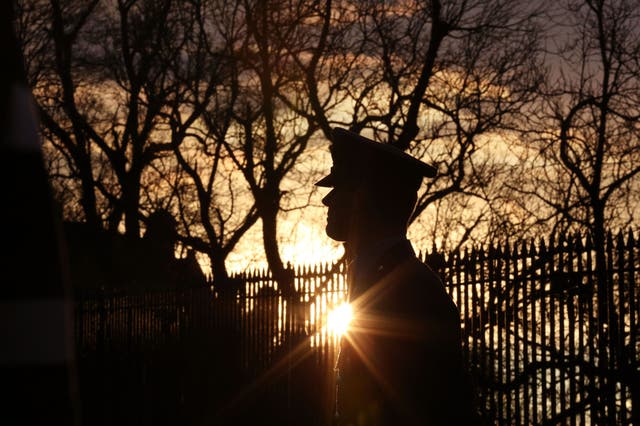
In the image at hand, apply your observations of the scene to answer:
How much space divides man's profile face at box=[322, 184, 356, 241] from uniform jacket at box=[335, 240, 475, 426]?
181 mm

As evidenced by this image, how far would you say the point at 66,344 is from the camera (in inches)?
26.3

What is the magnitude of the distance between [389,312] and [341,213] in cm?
45

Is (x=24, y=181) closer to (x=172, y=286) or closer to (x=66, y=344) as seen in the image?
(x=66, y=344)

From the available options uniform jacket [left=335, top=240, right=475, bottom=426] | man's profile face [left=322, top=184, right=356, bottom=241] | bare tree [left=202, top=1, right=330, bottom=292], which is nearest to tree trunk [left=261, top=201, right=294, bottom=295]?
bare tree [left=202, top=1, right=330, bottom=292]

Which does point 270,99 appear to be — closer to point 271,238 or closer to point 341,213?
point 271,238

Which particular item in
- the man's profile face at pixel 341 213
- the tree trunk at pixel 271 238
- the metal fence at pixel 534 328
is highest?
the tree trunk at pixel 271 238

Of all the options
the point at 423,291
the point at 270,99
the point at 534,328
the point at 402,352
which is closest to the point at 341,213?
the point at 423,291

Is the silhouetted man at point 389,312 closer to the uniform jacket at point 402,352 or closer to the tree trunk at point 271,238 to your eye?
the uniform jacket at point 402,352

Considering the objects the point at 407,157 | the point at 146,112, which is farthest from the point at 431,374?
the point at 146,112

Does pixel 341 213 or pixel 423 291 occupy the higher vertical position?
pixel 341 213

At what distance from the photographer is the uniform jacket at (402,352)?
307 cm

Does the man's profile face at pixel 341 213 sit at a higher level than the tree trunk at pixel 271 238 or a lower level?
lower

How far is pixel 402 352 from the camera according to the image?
3119 mm

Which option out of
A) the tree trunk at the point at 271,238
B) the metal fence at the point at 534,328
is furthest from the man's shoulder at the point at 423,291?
the tree trunk at the point at 271,238
